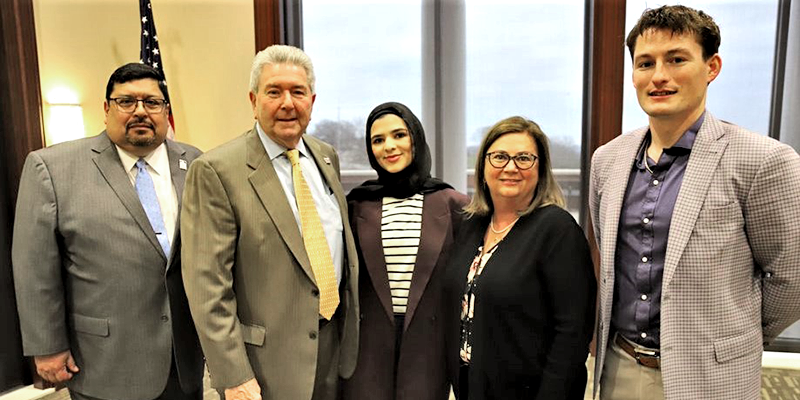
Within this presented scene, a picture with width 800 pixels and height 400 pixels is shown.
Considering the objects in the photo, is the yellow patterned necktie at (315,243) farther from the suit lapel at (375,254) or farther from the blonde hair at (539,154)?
the blonde hair at (539,154)

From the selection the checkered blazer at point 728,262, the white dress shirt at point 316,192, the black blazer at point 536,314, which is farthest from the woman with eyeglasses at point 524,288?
the white dress shirt at point 316,192

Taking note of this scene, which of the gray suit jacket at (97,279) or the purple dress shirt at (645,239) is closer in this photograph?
the purple dress shirt at (645,239)

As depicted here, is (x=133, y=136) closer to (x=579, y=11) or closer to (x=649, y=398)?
(x=649, y=398)

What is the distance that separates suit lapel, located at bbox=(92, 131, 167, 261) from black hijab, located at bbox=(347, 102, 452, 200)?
2.54ft

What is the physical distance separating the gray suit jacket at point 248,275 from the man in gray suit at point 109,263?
0.23 m

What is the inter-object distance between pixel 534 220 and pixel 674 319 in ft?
1.54

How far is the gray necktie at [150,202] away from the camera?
1.85 m

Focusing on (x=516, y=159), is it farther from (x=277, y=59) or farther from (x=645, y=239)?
(x=277, y=59)

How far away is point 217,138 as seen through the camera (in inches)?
156

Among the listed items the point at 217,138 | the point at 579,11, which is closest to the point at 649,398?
the point at 579,11

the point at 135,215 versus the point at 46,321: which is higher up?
the point at 135,215

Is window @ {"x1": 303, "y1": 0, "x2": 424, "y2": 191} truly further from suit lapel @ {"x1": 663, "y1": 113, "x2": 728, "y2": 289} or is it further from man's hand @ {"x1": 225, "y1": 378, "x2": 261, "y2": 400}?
suit lapel @ {"x1": 663, "y1": 113, "x2": 728, "y2": 289}

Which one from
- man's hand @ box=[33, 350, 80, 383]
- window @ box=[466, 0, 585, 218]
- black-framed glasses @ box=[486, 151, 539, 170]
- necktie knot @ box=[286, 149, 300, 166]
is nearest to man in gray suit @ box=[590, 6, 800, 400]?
black-framed glasses @ box=[486, 151, 539, 170]

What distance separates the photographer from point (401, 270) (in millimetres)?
1868
